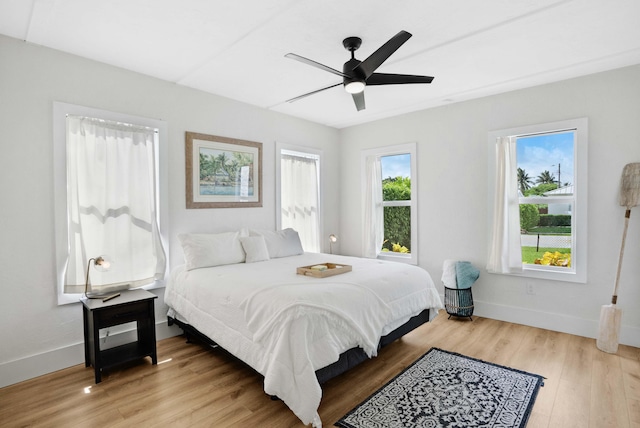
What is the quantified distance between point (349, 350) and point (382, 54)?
2118 mm

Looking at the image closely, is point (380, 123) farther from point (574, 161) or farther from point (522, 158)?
point (574, 161)

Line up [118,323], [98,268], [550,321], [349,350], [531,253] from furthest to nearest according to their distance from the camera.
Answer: [531,253] < [550,321] < [98,268] < [118,323] < [349,350]

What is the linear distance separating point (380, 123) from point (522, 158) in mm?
2026

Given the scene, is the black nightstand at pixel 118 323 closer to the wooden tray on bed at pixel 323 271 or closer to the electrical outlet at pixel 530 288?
the wooden tray on bed at pixel 323 271

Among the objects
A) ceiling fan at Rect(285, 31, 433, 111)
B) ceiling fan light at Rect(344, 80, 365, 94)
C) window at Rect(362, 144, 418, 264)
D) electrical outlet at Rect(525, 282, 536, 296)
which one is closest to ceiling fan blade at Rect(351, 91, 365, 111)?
ceiling fan at Rect(285, 31, 433, 111)

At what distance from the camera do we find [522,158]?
157 inches

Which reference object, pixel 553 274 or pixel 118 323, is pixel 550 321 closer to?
pixel 553 274

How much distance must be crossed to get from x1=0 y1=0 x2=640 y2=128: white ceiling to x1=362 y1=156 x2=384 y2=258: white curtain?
1.70 m

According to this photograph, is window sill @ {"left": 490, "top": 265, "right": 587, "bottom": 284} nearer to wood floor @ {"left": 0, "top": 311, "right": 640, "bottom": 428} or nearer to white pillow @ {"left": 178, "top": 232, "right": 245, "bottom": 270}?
wood floor @ {"left": 0, "top": 311, "right": 640, "bottom": 428}

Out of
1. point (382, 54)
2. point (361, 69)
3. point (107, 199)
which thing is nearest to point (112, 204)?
point (107, 199)

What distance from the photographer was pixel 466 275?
4055 mm

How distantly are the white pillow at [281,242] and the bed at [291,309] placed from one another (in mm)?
213

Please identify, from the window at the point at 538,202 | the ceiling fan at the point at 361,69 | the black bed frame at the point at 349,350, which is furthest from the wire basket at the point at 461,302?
the ceiling fan at the point at 361,69

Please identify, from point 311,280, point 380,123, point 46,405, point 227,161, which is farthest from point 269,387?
point 380,123
